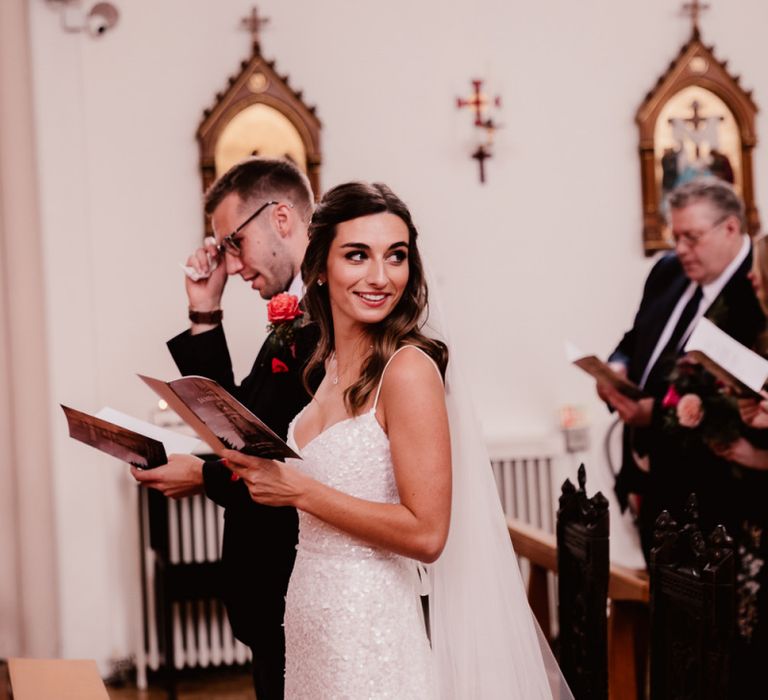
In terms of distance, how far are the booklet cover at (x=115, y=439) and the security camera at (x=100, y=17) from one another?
138 inches

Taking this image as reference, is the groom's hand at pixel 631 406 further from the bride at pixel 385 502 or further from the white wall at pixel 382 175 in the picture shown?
the bride at pixel 385 502

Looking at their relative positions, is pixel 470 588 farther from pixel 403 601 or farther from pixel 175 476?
pixel 175 476

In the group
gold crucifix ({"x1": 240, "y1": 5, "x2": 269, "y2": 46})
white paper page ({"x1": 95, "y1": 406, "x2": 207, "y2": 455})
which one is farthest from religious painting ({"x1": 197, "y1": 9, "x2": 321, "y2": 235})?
white paper page ({"x1": 95, "y1": 406, "x2": 207, "y2": 455})

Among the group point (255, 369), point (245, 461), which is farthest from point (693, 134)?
point (245, 461)

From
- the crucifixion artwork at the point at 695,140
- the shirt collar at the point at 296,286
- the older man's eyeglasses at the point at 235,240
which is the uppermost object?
the crucifixion artwork at the point at 695,140

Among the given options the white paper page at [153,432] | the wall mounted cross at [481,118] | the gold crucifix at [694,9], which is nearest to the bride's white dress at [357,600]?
the white paper page at [153,432]

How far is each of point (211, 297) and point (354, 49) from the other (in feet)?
10.2

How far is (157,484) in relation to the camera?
2906 mm

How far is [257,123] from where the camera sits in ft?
19.3

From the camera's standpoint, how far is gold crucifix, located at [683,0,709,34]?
6188 mm

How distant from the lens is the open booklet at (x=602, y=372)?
4426mm

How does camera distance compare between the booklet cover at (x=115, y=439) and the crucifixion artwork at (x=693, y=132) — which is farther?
the crucifixion artwork at (x=693, y=132)

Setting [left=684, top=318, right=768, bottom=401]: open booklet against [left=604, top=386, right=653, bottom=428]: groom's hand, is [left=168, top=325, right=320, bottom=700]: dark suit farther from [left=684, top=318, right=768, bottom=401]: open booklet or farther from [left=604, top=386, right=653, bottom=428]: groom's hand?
[left=604, top=386, right=653, bottom=428]: groom's hand

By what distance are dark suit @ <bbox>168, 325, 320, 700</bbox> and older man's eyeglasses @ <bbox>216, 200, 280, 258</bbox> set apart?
1.39ft
